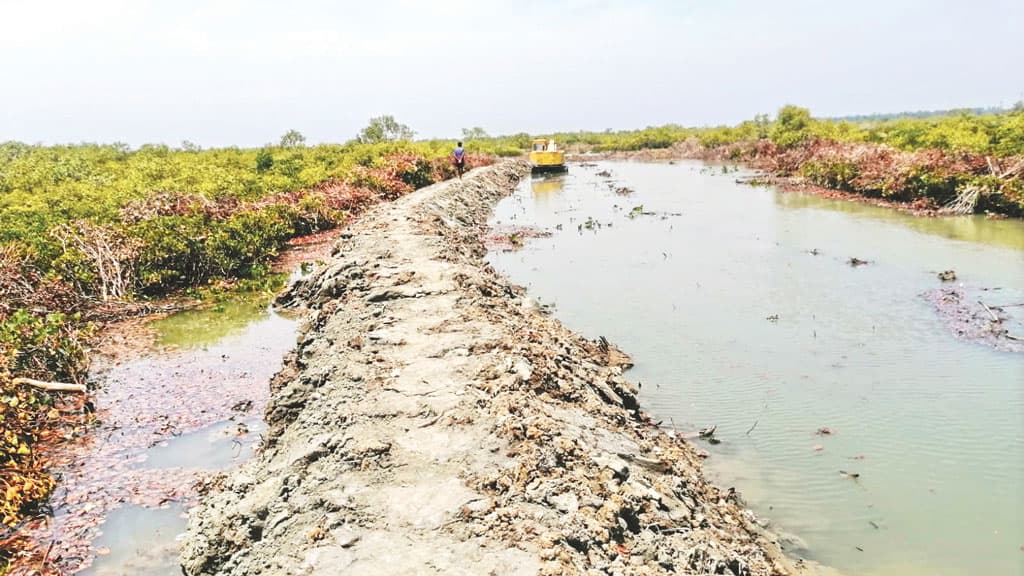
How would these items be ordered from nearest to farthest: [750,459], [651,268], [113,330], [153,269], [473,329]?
[750,459]
[473,329]
[113,330]
[153,269]
[651,268]

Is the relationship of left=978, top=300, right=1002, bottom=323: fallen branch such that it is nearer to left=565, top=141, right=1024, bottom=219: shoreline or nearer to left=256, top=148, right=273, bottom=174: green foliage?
left=565, top=141, right=1024, bottom=219: shoreline

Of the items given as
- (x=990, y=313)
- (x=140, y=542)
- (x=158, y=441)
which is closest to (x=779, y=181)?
(x=990, y=313)

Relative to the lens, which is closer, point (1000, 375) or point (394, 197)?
point (1000, 375)

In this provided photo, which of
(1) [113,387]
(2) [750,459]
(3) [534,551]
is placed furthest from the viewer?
(1) [113,387]

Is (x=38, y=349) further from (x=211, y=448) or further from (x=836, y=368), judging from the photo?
(x=836, y=368)

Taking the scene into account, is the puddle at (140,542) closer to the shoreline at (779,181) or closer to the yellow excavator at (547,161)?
the shoreline at (779,181)

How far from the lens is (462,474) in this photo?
4.32 meters

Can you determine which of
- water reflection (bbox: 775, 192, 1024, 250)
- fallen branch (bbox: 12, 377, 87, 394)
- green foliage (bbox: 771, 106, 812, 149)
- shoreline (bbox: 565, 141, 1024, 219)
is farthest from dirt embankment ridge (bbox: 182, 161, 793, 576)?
green foliage (bbox: 771, 106, 812, 149)

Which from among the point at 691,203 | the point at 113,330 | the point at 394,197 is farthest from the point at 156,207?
the point at 691,203

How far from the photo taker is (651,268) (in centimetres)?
1398

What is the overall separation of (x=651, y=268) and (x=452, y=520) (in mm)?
10893

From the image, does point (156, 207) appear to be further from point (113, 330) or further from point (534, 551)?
point (534, 551)

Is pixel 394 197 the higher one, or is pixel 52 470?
pixel 394 197

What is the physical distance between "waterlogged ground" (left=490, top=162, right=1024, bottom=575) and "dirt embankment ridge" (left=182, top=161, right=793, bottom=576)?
709 mm
